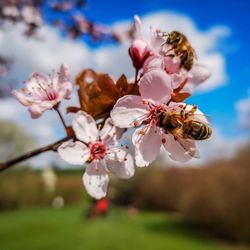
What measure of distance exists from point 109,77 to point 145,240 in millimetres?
22228

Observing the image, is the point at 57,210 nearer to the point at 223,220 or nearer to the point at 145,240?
the point at 145,240

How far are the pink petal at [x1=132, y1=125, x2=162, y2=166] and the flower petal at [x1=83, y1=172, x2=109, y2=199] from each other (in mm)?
89

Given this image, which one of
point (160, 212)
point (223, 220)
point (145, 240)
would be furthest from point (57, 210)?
point (223, 220)

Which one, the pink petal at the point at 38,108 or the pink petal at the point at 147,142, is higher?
the pink petal at the point at 38,108

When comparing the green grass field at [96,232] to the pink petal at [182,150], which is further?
the green grass field at [96,232]

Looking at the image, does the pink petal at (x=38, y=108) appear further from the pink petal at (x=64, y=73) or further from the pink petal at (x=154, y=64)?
the pink petal at (x=154, y=64)

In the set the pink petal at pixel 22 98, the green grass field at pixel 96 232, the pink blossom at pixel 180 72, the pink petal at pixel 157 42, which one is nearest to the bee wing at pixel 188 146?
the pink blossom at pixel 180 72

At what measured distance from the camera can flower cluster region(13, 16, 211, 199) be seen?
0.90m

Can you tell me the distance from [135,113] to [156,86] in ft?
0.24

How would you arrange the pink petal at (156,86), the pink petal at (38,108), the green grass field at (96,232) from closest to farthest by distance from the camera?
the pink petal at (156,86) → the pink petal at (38,108) → the green grass field at (96,232)

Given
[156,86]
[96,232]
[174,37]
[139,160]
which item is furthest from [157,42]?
[96,232]

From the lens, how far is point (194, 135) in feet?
2.98

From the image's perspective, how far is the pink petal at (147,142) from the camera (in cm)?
90

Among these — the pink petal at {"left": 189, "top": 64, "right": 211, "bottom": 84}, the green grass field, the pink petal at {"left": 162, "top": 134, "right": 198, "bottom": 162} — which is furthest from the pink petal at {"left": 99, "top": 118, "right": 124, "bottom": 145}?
the green grass field
